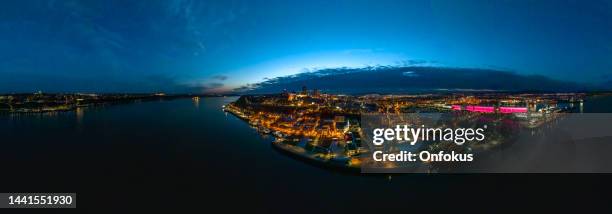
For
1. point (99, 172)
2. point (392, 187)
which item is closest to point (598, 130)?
point (392, 187)

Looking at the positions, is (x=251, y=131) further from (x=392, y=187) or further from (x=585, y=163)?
(x=585, y=163)

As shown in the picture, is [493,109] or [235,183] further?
[493,109]

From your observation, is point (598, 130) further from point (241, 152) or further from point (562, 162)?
point (241, 152)

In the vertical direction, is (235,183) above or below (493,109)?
below

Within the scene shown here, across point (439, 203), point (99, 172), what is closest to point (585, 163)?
point (439, 203)

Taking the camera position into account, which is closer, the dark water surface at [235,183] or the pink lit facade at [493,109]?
the dark water surface at [235,183]

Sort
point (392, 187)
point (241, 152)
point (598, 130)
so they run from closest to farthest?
1. point (392, 187)
2. point (241, 152)
3. point (598, 130)

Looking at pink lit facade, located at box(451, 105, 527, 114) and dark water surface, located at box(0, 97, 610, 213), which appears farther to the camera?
pink lit facade, located at box(451, 105, 527, 114)

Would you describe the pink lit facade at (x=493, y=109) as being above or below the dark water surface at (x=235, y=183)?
above

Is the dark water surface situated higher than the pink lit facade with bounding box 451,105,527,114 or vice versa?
the pink lit facade with bounding box 451,105,527,114

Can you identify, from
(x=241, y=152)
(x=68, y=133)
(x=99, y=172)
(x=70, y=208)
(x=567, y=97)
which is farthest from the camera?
(x=567, y=97)

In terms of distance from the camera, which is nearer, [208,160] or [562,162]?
[562,162]
